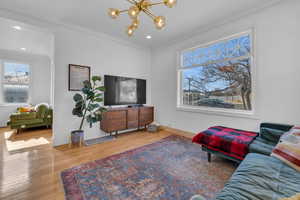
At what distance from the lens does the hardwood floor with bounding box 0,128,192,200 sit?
1.51 m

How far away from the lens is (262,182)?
0.94 m

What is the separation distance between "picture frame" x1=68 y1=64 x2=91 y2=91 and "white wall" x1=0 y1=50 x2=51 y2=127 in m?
3.42

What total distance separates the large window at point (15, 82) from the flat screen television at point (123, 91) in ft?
13.3

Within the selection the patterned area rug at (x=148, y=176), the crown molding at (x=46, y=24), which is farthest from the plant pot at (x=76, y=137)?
the crown molding at (x=46, y=24)

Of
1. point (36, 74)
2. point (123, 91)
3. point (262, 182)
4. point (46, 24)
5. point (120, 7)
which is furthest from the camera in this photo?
point (36, 74)

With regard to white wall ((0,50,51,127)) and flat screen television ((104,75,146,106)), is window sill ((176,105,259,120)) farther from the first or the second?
white wall ((0,50,51,127))

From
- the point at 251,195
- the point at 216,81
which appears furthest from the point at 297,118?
the point at 251,195

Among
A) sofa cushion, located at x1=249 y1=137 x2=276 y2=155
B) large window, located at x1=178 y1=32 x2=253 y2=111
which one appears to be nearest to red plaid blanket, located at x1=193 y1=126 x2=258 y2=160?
sofa cushion, located at x1=249 y1=137 x2=276 y2=155

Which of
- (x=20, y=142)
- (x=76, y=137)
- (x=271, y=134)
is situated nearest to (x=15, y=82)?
(x=20, y=142)

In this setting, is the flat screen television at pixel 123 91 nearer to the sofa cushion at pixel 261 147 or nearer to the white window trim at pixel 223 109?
the white window trim at pixel 223 109

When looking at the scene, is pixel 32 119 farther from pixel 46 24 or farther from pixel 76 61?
pixel 46 24

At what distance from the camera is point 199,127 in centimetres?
337

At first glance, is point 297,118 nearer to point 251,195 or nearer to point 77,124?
point 251,195

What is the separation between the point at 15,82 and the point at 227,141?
7152mm
